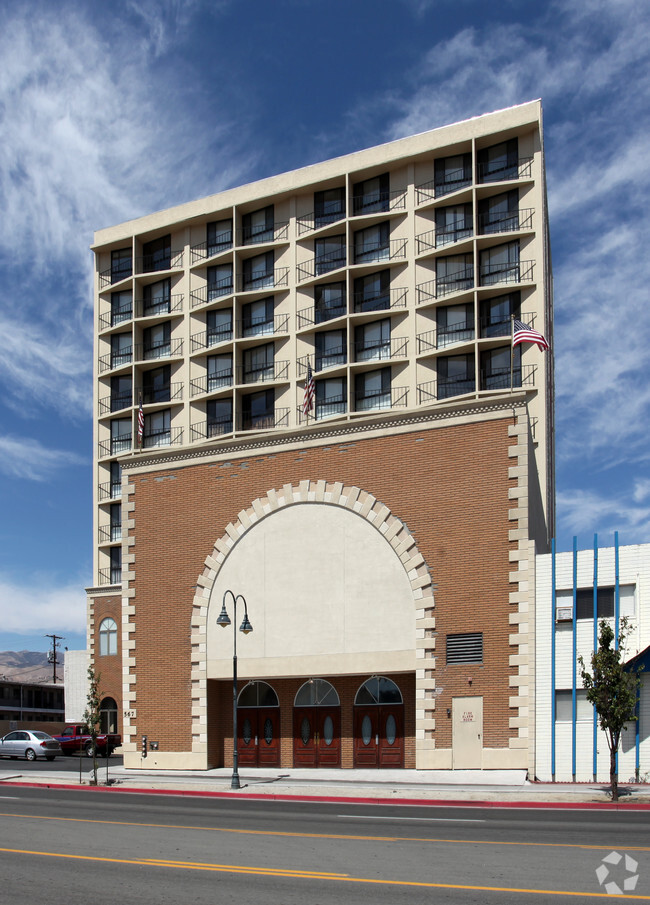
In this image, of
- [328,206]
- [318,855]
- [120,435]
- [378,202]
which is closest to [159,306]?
[120,435]

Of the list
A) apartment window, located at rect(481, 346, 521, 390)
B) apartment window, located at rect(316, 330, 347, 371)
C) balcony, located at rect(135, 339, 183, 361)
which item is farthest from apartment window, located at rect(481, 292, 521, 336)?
balcony, located at rect(135, 339, 183, 361)

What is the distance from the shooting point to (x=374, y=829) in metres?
18.6

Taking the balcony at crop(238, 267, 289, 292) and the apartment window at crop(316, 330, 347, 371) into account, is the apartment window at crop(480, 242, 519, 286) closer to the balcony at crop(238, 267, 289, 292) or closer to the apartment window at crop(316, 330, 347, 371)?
the apartment window at crop(316, 330, 347, 371)

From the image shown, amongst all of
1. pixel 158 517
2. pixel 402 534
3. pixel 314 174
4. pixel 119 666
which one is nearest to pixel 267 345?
pixel 314 174

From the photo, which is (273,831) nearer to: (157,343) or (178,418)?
(178,418)

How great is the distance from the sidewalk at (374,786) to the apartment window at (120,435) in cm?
3198

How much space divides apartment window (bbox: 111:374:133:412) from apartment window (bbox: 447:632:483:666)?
39.9 m

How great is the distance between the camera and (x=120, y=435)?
216 feet

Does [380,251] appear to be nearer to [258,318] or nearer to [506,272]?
[506,272]

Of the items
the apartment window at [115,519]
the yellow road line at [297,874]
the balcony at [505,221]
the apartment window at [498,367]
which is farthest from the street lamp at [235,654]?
the apartment window at [115,519]

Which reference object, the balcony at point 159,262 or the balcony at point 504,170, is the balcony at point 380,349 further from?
the balcony at point 159,262

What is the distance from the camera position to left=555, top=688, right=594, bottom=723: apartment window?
1151 inches

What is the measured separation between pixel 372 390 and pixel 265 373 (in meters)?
7.64

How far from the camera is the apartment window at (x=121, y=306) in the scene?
66.9 meters
